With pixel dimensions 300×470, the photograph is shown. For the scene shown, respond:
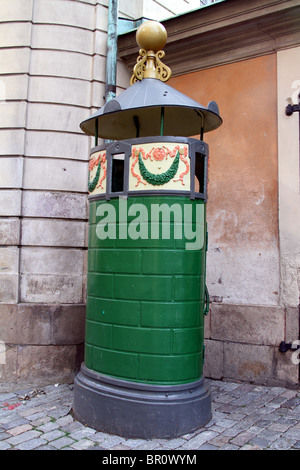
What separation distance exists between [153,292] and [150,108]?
5.57 feet

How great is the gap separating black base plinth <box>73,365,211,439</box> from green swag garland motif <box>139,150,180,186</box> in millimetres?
1562

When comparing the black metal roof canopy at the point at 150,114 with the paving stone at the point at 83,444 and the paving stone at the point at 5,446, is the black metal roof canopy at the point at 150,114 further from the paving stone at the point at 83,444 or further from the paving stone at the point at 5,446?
the paving stone at the point at 5,446

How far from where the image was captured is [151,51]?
3928mm

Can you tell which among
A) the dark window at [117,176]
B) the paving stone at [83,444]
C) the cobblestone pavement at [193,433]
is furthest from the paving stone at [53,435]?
the dark window at [117,176]

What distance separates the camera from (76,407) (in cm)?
371

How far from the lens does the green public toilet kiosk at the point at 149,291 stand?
11.0 ft

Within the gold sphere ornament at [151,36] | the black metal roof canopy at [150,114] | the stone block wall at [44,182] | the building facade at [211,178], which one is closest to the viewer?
the black metal roof canopy at [150,114]

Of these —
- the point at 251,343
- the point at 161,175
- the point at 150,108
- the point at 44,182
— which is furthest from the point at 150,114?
the point at 251,343

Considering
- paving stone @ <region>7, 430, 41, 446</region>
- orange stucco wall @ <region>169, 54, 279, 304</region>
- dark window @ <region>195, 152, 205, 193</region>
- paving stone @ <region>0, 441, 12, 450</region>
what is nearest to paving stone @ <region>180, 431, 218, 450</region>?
paving stone @ <region>7, 430, 41, 446</region>

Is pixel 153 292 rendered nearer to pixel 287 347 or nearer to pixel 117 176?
pixel 117 176

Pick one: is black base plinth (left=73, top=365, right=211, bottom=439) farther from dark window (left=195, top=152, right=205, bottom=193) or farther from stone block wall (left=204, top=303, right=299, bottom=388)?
dark window (left=195, top=152, right=205, bottom=193)

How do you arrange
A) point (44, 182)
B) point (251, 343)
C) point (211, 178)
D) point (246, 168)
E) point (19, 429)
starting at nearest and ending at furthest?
point (19, 429) < point (251, 343) < point (246, 168) < point (44, 182) < point (211, 178)

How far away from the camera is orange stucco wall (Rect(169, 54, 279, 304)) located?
15.3ft
